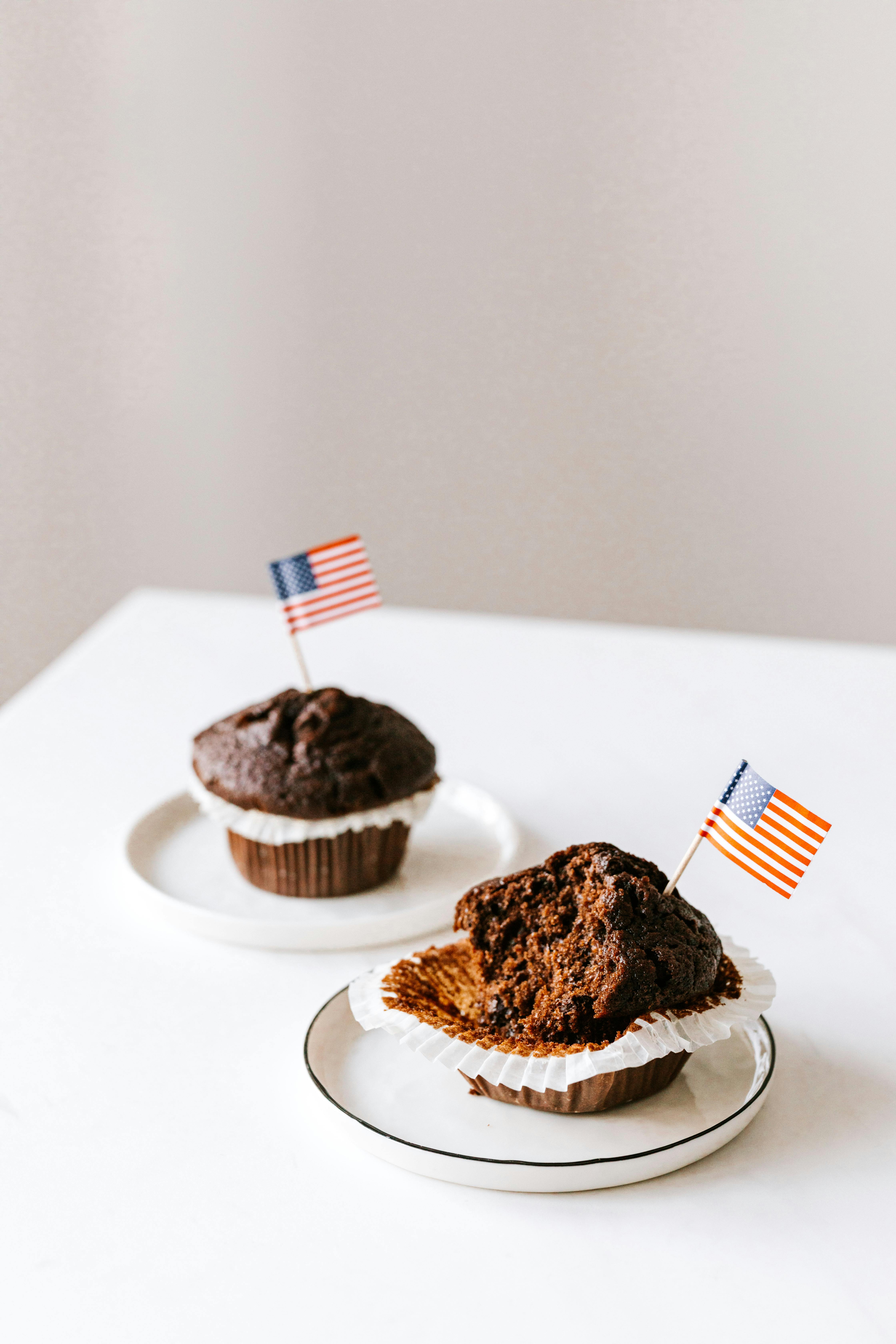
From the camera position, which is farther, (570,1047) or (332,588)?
(332,588)

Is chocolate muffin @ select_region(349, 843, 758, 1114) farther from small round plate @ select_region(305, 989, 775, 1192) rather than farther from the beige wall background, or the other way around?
the beige wall background

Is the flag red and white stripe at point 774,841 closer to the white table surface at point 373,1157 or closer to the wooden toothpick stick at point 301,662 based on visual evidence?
the white table surface at point 373,1157

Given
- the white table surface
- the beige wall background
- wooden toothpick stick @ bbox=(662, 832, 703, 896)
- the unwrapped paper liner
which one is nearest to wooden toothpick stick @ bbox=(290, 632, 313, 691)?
the unwrapped paper liner

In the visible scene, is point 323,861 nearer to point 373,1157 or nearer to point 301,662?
point 301,662

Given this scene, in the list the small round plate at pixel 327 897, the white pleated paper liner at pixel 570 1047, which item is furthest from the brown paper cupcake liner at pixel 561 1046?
the small round plate at pixel 327 897

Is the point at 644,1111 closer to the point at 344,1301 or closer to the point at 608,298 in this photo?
the point at 344,1301

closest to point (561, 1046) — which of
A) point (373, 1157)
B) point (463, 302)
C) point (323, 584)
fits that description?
point (373, 1157)
